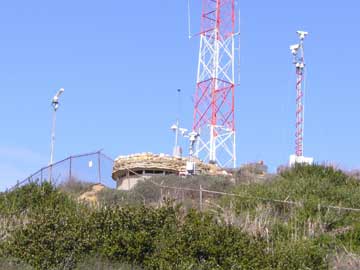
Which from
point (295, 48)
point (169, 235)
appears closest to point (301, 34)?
point (295, 48)

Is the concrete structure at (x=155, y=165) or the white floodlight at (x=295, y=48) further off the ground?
the white floodlight at (x=295, y=48)

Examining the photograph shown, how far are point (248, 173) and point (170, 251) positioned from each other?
59.8ft

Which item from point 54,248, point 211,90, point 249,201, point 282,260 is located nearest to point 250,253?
point 282,260

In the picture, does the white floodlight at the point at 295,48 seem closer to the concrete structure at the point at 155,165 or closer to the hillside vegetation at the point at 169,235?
the concrete structure at the point at 155,165

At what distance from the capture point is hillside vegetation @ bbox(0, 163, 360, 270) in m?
13.8

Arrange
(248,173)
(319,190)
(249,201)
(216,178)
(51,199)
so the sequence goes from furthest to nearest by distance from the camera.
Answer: (248,173) < (216,178) < (319,190) < (249,201) < (51,199)

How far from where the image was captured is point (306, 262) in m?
14.6

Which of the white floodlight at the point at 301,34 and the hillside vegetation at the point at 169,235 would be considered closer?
the hillside vegetation at the point at 169,235

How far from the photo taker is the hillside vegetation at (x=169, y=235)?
13797 mm

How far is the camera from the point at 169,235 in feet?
47.5

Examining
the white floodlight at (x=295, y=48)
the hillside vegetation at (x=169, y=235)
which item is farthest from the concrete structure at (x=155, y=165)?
the hillside vegetation at (x=169, y=235)

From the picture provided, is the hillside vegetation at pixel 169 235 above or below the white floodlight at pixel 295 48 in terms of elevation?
below

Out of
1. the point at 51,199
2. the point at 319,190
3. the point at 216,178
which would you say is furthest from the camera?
the point at 216,178

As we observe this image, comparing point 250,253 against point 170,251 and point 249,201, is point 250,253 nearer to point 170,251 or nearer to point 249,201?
point 170,251
